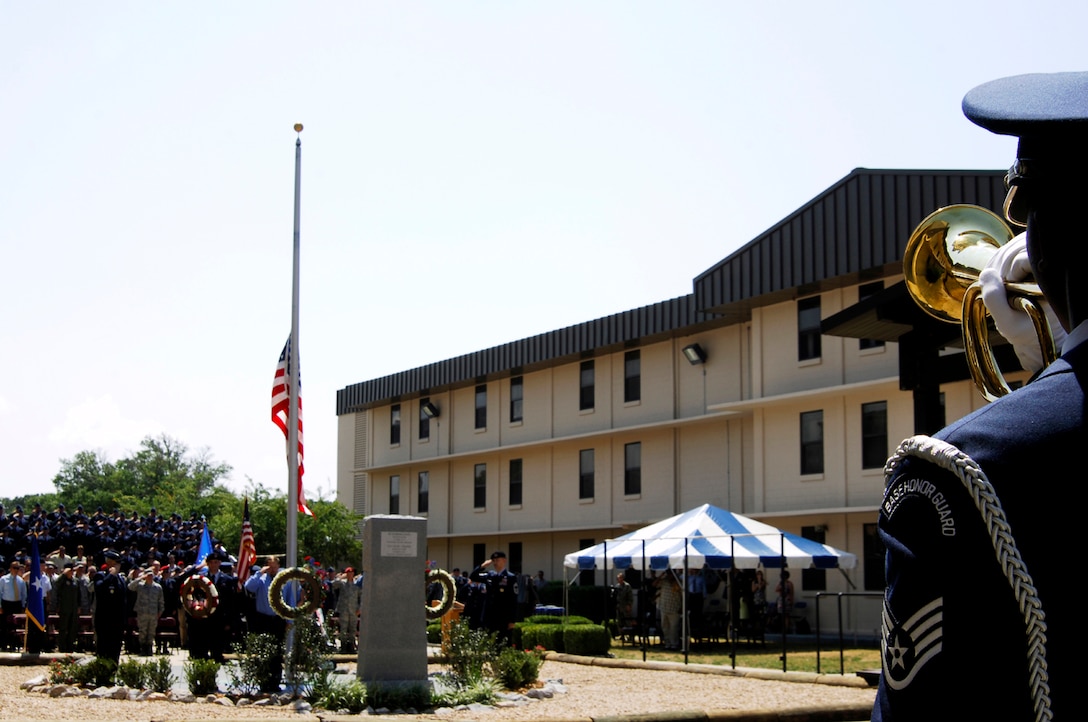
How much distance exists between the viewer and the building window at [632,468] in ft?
133

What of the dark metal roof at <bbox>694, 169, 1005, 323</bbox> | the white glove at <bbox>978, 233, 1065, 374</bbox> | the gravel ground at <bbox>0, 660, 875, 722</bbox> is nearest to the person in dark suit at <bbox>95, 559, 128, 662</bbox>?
the gravel ground at <bbox>0, 660, 875, 722</bbox>

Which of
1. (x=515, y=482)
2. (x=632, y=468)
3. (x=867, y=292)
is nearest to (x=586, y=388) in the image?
(x=632, y=468)

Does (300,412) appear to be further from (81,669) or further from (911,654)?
(911,654)

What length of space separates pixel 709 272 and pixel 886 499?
33420 mm

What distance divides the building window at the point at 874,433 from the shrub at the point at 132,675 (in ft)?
64.6

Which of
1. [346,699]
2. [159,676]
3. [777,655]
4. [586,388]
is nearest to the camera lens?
[346,699]

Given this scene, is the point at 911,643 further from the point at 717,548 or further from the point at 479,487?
the point at 479,487

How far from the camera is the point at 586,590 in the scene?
118 feet

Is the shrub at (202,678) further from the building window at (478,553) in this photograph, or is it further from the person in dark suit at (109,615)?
the building window at (478,553)

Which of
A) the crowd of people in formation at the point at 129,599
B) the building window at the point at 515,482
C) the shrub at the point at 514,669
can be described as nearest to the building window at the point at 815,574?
the crowd of people in formation at the point at 129,599

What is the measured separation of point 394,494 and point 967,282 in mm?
50440

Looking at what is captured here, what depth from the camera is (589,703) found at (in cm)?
1581

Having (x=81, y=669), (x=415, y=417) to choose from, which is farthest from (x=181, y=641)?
(x=415, y=417)

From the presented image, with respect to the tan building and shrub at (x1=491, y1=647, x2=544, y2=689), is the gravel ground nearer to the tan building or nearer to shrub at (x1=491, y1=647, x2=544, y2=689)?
shrub at (x1=491, y1=647, x2=544, y2=689)
